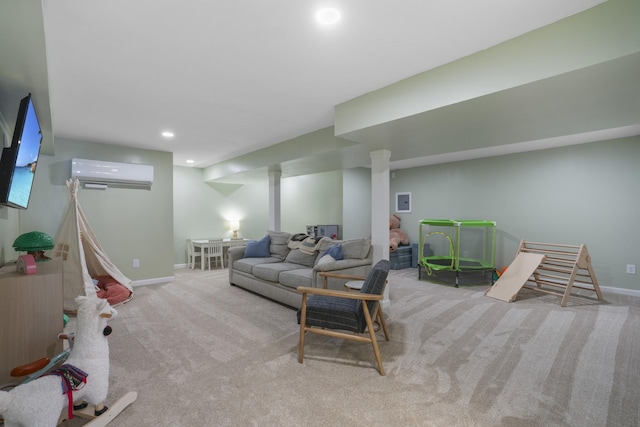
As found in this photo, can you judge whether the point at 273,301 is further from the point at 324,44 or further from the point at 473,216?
the point at 473,216

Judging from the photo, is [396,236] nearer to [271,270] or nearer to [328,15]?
[271,270]

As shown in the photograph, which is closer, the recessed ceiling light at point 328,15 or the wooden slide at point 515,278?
the recessed ceiling light at point 328,15

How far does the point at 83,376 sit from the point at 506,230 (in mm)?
6150

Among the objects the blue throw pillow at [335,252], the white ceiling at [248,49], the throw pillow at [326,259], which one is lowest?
the throw pillow at [326,259]

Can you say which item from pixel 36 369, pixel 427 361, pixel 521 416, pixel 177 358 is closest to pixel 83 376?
pixel 36 369

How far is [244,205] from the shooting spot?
7.67m

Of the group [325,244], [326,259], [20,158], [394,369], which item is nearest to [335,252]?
[326,259]

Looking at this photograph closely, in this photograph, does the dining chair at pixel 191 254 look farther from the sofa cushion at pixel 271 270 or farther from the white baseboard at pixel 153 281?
the sofa cushion at pixel 271 270

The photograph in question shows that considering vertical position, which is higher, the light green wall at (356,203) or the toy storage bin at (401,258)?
the light green wall at (356,203)

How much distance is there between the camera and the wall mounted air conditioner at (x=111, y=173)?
4.22m

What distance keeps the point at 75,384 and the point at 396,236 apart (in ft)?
19.2

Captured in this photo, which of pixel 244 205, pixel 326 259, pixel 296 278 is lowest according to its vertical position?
pixel 296 278

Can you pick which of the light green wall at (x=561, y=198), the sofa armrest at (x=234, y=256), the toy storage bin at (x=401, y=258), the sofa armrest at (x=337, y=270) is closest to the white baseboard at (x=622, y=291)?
the light green wall at (x=561, y=198)

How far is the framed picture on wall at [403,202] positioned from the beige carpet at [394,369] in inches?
139
